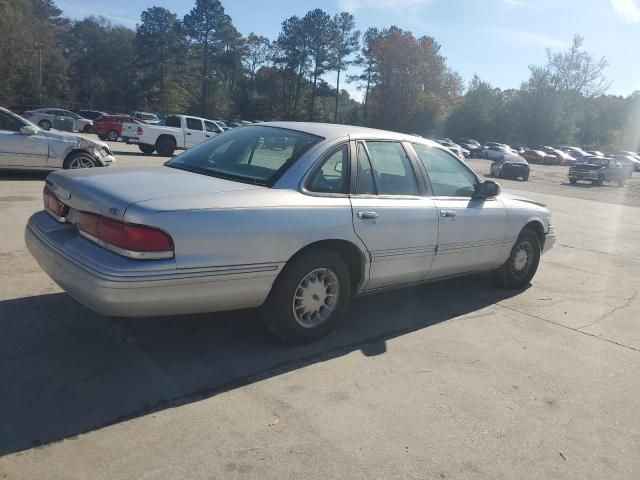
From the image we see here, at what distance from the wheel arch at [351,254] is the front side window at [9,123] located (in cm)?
886

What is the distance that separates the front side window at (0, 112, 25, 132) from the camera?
10281 mm

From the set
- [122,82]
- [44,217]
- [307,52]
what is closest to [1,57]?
[122,82]

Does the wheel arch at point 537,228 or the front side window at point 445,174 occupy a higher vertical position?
the front side window at point 445,174

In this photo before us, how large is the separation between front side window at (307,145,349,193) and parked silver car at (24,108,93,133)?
3234 centimetres

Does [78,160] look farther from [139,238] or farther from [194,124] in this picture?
[194,124]

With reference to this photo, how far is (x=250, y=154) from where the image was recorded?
14.0 feet

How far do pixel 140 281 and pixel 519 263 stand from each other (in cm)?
435

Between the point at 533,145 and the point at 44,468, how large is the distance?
7770cm

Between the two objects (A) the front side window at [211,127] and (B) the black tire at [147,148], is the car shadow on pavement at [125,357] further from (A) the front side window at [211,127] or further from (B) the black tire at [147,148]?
(A) the front side window at [211,127]

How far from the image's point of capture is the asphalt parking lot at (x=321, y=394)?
2.71 meters

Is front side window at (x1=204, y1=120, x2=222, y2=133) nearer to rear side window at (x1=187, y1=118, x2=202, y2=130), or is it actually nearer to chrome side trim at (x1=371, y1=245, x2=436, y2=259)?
rear side window at (x1=187, y1=118, x2=202, y2=130)

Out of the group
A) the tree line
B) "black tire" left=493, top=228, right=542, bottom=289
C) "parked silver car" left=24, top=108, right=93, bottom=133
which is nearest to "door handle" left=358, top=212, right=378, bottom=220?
"black tire" left=493, top=228, right=542, bottom=289

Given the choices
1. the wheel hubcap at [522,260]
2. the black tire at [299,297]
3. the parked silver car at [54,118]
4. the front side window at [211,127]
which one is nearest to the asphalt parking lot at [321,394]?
the black tire at [299,297]

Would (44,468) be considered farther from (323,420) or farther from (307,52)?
(307,52)
